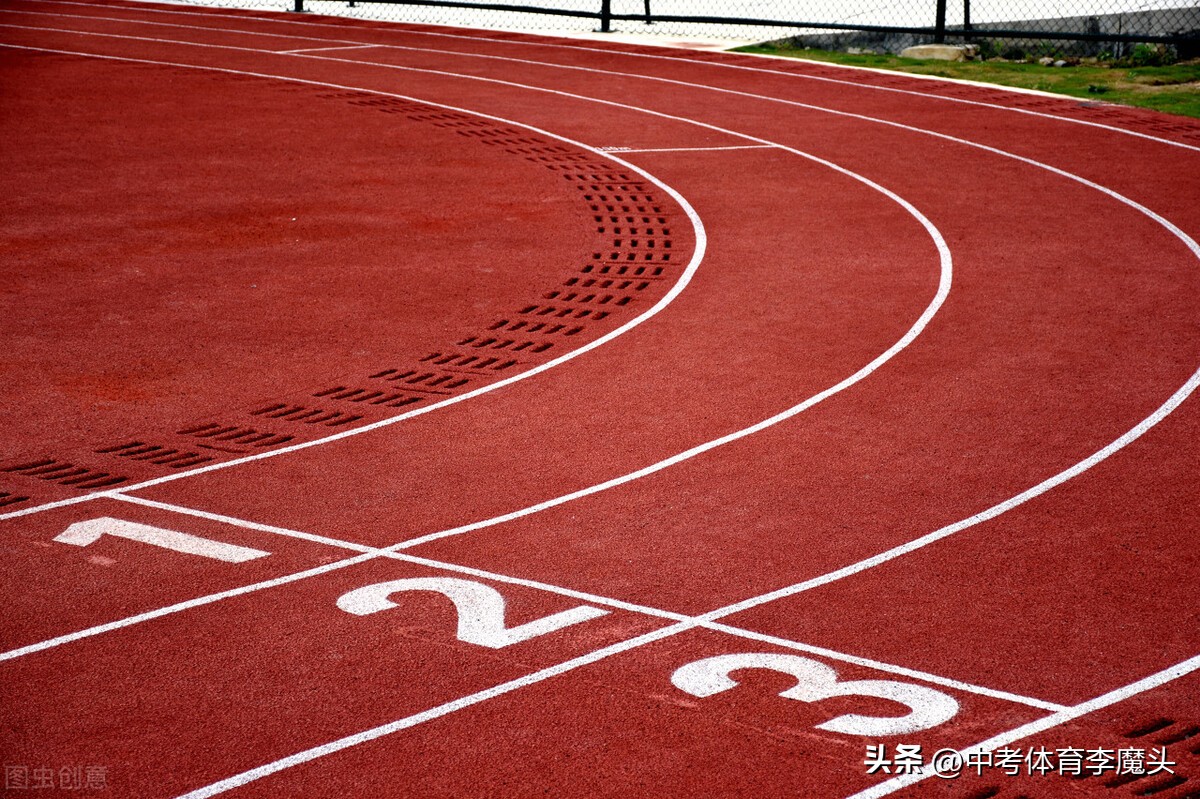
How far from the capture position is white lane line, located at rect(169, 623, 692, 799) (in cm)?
466

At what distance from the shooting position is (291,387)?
853 centimetres

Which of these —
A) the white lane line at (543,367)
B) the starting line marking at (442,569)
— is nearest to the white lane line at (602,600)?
the starting line marking at (442,569)

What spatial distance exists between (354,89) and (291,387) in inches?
425

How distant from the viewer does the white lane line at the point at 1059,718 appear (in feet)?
15.3

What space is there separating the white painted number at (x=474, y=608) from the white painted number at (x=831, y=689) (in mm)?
621

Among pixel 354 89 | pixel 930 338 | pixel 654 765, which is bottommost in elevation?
pixel 654 765

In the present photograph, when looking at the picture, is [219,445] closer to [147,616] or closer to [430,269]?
[147,616]

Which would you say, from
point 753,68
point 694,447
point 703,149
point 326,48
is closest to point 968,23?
point 753,68

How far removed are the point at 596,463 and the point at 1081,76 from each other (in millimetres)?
14708

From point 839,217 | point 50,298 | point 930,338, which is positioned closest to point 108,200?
point 50,298

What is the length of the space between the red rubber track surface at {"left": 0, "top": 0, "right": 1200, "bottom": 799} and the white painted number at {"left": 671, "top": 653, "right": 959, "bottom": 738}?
2cm

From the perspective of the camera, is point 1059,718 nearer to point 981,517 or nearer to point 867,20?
point 981,517

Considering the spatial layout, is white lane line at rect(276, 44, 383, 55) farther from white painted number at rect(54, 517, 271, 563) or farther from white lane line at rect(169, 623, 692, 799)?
white lane line at rect(169, 623, 692, 799)

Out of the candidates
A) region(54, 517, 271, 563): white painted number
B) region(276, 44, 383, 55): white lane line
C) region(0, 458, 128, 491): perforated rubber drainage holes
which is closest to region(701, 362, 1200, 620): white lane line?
region(54, 517, 271, 563): white painted number
